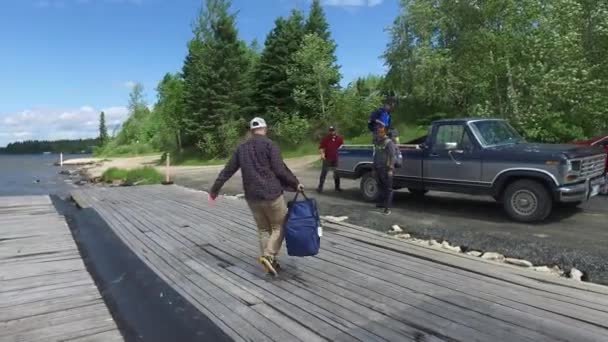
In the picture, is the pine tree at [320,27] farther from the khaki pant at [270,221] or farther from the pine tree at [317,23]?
the khaki pant at [270,221]

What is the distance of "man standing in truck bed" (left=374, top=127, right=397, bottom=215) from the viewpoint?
9.44 m

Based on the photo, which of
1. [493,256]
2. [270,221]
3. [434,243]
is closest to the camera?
[270,221]

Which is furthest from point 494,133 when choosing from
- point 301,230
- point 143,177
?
point 143,177

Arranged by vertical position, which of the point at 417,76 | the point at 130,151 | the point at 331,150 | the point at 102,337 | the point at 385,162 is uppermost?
the point at 417,76

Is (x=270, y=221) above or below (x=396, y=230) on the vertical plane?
above

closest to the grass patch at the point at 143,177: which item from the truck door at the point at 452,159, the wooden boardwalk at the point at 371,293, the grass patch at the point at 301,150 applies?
the wooden boardwalk at the point at 371,293

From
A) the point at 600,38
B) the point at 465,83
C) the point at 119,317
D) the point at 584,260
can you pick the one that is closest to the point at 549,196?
the point at 584,260

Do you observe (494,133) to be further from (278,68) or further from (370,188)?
(278,68)

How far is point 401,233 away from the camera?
7.91m

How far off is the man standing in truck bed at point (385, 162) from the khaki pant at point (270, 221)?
4.44 m

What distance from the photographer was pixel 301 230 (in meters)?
5.33

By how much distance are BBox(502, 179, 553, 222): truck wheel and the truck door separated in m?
0.67

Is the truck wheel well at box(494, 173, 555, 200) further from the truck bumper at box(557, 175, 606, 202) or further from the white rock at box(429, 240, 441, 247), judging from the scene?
the white rock at box(429, 240, 441, 247)

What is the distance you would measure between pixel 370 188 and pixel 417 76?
2294cm
